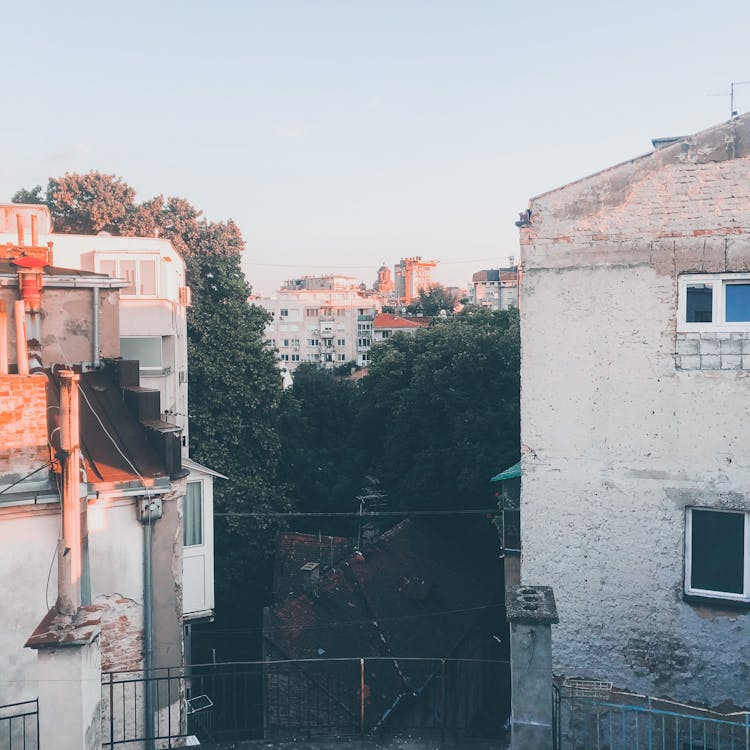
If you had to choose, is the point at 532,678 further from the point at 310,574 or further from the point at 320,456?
the point at 320,456

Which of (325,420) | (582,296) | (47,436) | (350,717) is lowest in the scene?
(350,717)

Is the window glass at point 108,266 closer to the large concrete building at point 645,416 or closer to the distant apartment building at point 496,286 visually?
the large concrete building at point 645,416

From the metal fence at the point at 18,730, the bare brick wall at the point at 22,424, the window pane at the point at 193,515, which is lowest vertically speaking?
the metal fence at the point at 18,730

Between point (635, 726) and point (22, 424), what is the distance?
7.87 metres

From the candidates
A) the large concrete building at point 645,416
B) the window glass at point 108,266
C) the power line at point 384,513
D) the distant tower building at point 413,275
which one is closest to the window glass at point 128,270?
the window glass at point 108,266

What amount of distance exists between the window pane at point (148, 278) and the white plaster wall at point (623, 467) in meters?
16.3

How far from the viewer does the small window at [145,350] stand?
23125 mm

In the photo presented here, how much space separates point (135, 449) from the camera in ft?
36.9

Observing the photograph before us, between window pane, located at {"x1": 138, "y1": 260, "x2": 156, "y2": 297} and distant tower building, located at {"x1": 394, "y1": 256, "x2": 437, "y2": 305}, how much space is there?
119 meters

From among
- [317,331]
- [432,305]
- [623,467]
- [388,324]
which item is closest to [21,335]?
[623,467]

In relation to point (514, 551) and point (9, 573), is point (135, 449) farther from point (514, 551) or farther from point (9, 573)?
point (514, 551)

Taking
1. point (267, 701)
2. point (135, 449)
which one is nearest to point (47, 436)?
point (135, 449)

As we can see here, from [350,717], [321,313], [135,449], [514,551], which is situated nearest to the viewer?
[135,449]

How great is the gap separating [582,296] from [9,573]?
7.52m
